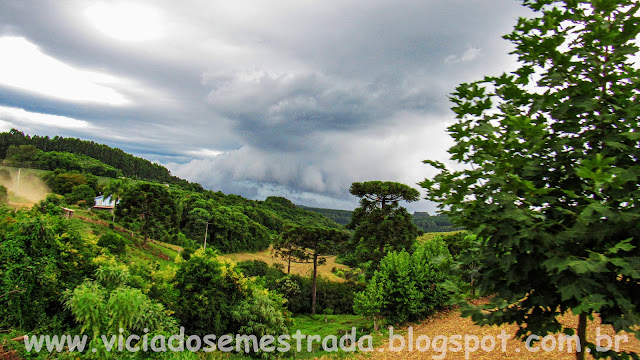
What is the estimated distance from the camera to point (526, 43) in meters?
3.57

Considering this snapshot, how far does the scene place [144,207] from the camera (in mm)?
46656

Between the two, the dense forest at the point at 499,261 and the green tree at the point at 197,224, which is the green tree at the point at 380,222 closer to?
the dense forest at the point at 499,261

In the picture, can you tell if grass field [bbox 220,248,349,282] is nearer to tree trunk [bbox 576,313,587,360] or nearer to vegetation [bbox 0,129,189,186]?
tree trunk [bbox 576,313,587,360]

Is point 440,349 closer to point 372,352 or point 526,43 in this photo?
point 372,352

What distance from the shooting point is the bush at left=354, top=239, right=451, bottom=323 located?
18.2m

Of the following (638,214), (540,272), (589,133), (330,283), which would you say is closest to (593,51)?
(589,133)

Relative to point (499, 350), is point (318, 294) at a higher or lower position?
lower

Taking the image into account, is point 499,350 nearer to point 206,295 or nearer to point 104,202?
point 206,295

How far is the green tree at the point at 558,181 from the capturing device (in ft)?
9.13

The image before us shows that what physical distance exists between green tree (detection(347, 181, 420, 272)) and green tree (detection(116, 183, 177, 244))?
95.5ft

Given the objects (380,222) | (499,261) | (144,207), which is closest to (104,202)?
(144,207)

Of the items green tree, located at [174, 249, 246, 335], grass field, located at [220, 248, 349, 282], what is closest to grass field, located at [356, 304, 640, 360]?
green tree, located at [174, 249, 246, 335]

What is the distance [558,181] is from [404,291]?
53.3 ft

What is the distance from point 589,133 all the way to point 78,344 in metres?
11.4
